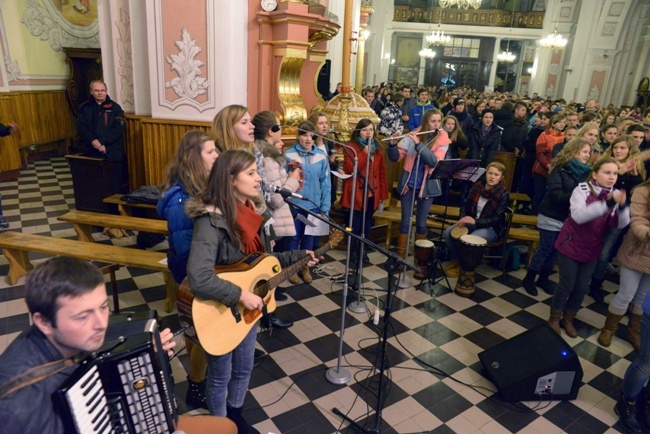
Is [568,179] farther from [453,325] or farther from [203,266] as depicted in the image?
[203,266]

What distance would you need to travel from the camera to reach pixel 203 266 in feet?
6.50

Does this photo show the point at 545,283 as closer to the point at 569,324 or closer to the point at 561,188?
the point at 569,324

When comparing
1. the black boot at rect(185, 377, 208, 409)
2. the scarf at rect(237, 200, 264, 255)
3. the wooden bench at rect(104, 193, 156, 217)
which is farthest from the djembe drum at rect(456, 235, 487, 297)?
the wooden bench at rect(104, 193, 156, 217)

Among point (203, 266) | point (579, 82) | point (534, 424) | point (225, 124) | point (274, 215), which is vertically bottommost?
point (534, 424)

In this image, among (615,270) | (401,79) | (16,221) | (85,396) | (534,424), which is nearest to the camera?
(85,396)

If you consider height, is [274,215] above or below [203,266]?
below

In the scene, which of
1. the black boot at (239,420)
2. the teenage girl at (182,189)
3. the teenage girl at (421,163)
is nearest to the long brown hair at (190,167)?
the teenage girl at (182,189)

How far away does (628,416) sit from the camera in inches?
114

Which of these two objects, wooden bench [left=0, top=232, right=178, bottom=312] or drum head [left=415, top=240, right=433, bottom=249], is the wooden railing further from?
drum head [left=415, top=240, right=433, bottom=249]

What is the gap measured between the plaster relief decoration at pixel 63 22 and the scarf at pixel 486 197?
8422 millimetres

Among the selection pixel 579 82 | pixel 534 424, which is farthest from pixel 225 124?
pixel 579 82

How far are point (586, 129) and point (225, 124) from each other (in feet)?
13.4

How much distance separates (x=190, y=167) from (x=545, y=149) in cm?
522

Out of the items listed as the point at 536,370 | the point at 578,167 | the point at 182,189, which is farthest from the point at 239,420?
the point at 578,167
